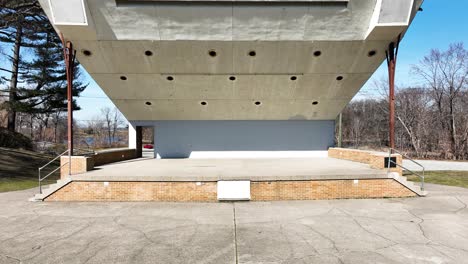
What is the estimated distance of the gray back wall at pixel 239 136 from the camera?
46.8 ft

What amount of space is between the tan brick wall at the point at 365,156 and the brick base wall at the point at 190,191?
1632 mm

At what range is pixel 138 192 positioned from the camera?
8.05m

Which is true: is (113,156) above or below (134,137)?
below

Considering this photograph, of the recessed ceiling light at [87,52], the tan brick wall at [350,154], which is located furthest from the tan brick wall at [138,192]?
the tan brick wall at [350,154]

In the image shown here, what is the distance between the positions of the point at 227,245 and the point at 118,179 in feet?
14.8

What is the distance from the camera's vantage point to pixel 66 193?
814 cm

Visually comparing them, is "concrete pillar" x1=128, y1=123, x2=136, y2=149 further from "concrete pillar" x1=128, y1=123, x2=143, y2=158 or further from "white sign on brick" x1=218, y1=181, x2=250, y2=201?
"white sign on brick" x1=218, y1=181, x2=250, y2=201

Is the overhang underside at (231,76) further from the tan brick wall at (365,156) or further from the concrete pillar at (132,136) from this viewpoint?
the tan brick wall at (365,156)

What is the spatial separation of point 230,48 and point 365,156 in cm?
670

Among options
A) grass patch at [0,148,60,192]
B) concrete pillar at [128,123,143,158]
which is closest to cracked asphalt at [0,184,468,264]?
grass patch at [0,148,60,192]

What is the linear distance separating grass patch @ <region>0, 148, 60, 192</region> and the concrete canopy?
5197 mm

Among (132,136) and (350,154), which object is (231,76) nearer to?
(350,154)

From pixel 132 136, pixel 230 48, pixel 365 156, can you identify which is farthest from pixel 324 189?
pixel 132 136

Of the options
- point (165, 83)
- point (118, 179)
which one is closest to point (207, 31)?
point (165, 83)
